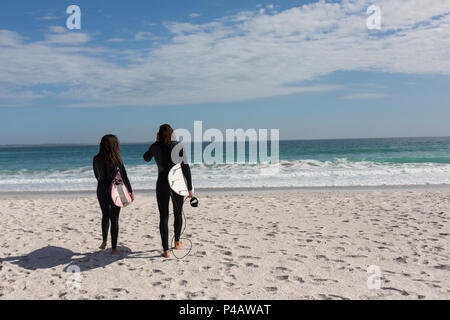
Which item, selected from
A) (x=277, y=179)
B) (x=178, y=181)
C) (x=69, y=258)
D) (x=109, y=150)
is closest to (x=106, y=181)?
(x=109, y=150)

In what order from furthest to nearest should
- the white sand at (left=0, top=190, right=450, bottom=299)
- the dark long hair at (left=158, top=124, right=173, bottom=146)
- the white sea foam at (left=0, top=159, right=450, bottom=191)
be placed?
the white sea foam at (left=0, top=159, right=450, bottom=191)
the dark long hair at (left=158, top=124, right=173, bottom=146)
the white sand at (left=0, top=190, right=450, bottom=299)

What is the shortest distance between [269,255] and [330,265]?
829mm

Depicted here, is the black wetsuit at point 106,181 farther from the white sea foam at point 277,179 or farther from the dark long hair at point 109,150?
the white sea foam at point 277,179

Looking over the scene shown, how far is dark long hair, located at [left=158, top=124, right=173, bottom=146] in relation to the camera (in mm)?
4211

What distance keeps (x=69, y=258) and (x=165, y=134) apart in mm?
2232

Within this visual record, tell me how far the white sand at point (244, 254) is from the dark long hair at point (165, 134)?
5.14ft

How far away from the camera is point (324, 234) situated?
5676 millimetres

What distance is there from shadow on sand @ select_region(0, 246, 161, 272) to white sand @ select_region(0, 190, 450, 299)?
0.05 feet

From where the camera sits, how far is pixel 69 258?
4.68 metres

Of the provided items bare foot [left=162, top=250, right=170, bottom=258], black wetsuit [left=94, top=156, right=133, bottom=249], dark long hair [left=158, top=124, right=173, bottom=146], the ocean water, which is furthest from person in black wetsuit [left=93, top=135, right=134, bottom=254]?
the ocean water

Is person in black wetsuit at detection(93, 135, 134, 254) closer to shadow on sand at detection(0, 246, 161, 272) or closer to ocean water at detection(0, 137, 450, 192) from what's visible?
shadow on sand at detection(0, 246, 161, 272)

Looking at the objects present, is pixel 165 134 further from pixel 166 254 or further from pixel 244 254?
pixel 244 254

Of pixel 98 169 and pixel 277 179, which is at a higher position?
pixel 98 169
